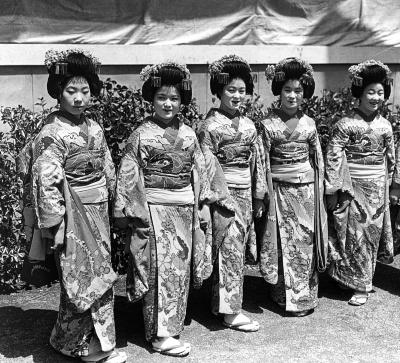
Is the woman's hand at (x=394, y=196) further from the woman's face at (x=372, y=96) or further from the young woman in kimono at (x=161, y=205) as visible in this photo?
the young woman in kimono at (x=161, y=205)

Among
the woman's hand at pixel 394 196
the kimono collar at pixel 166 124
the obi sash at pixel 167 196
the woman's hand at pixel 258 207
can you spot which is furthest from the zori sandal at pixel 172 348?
the woman's hand at pixel 394 196

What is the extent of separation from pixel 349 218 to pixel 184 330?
1590mm

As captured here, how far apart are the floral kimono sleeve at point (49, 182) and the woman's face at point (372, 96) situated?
243 centimetres

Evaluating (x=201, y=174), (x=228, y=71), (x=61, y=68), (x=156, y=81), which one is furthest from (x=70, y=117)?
(x=228, y=71)

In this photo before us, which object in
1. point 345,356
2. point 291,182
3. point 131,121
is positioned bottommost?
point 345,356

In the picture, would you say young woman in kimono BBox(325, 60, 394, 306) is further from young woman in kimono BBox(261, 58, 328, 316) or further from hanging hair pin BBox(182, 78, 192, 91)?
hanging hair pin BBox(182, 78, 192, 91)

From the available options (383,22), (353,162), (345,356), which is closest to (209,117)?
(353,162)

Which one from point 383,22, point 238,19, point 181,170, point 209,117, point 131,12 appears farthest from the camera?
point 383,22

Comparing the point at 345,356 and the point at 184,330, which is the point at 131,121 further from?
the point at 345,356

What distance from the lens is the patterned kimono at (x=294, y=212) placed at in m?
4.88

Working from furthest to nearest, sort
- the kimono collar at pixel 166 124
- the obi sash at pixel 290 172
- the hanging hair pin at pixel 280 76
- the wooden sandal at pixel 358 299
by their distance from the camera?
the wooden sandal at pixel 358 299
the obi sash at pixel 290 172
the hanging hair pin at pixel 280 76
the kimono collar at pixel 166 124

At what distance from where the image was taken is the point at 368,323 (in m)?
4.93

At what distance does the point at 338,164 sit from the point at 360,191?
1.01ft

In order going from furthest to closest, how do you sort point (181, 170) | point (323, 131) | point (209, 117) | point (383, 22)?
1. point (383, 22)
2. point (323, 131)
3. point (209, 117)
4. point (181, 170)
